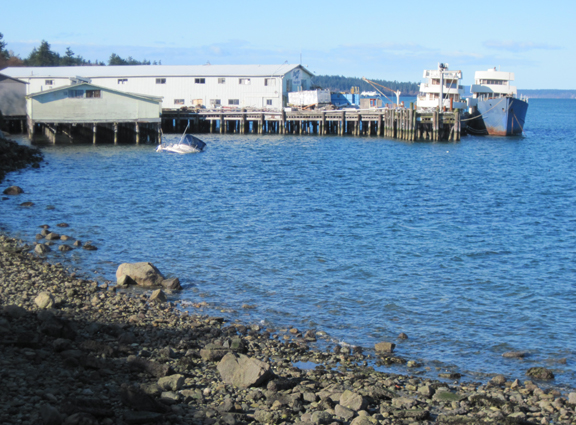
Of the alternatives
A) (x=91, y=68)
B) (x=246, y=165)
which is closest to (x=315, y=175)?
(x=246, y=165)

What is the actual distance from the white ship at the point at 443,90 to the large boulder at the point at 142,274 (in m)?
55.8

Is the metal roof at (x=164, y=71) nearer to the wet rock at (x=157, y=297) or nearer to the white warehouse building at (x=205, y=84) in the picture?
the white warehouse building at (x=205, y=84)

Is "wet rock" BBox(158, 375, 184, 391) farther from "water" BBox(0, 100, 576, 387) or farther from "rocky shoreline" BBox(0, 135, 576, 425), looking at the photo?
"water" BBox(0, 100, 576, 387)

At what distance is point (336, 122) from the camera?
70.4 meters

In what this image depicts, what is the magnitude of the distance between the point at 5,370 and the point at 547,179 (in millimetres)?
38006

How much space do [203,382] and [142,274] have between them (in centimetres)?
643

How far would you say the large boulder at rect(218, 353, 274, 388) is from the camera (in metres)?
8.98

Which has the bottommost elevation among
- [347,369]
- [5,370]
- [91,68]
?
[347,369]

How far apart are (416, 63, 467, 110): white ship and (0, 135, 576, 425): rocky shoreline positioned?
193 ft

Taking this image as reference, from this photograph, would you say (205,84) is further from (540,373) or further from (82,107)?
(540,373)

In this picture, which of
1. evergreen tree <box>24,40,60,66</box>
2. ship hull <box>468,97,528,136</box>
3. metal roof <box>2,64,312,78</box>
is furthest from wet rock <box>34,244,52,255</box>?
evergreen tree <box>24,40,60,66</box>

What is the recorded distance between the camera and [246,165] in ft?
143

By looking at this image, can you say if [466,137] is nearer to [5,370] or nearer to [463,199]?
[463,199]

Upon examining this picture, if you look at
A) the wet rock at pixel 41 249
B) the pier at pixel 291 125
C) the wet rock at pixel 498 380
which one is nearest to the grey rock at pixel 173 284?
the wet rock at pixel 41 249
